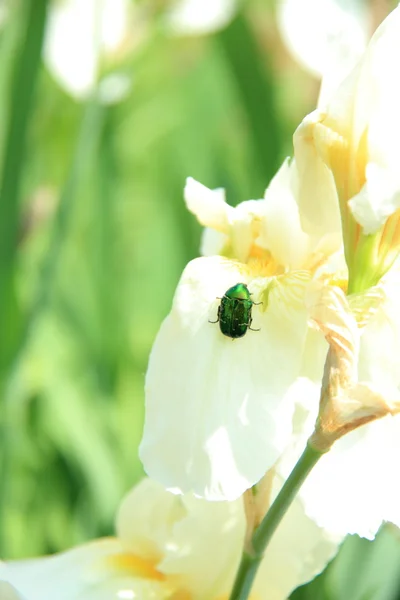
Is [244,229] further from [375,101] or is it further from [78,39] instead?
[78,39]

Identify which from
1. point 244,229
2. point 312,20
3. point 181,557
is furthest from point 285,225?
point 312,20

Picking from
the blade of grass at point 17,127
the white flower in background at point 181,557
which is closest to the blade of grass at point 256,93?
the blade of grass at point 17,127

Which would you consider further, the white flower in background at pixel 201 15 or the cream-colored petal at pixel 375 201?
the white flower in background at pixel 201 15

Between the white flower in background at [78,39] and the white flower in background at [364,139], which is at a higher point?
the white flower in background at [78,39]

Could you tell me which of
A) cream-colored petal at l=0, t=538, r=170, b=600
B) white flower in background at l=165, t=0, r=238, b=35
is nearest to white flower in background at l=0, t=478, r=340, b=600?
cream-colored petal at l=0, t=538, r=170, b=600

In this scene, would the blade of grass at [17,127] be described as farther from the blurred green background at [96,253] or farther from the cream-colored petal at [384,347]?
the cream-colored petal at [384,347]

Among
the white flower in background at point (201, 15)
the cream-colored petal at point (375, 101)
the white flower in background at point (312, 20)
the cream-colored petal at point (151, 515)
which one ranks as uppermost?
the white flower in background at point (201, 15)

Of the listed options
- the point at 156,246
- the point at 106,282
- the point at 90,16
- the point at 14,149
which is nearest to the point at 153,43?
the point at 90,16
